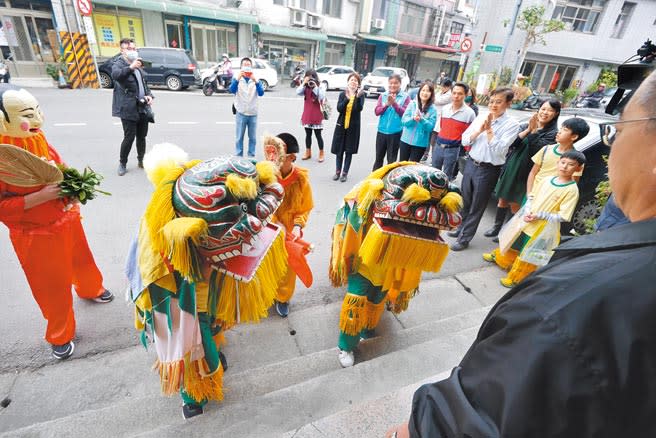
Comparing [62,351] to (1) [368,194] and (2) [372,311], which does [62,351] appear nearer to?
(2) [372,311]

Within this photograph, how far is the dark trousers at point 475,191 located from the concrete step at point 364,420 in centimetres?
271

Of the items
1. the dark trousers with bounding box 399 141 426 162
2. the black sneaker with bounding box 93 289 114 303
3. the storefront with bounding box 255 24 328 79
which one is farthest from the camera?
the storefront with bounding box 255 24 328 79

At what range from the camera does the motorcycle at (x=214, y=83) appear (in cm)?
1283

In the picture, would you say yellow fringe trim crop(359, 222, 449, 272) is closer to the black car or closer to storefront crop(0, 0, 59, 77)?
the black car

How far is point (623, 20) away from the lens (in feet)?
65.4

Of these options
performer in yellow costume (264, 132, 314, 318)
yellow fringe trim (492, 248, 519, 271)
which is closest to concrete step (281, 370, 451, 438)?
performer in yellow costume (264, 132, 314, 318)

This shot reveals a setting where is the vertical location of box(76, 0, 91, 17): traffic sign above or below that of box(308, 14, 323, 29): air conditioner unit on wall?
below

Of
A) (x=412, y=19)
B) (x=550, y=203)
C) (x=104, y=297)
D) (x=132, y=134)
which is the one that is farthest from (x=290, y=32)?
(x=104, y=297)

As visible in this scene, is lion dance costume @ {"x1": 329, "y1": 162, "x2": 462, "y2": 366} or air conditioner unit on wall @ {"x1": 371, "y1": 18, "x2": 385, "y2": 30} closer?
lion dance costume @ {"x1": 329, "y1": 162, "x2": 462, "y2": 366}

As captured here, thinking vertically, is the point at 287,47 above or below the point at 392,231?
above

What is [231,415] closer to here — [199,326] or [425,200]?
[199,326]

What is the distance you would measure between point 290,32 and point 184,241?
21305mm

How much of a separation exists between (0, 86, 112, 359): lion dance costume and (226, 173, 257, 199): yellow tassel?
4.11ft

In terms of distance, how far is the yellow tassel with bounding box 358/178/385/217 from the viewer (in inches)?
74.7
